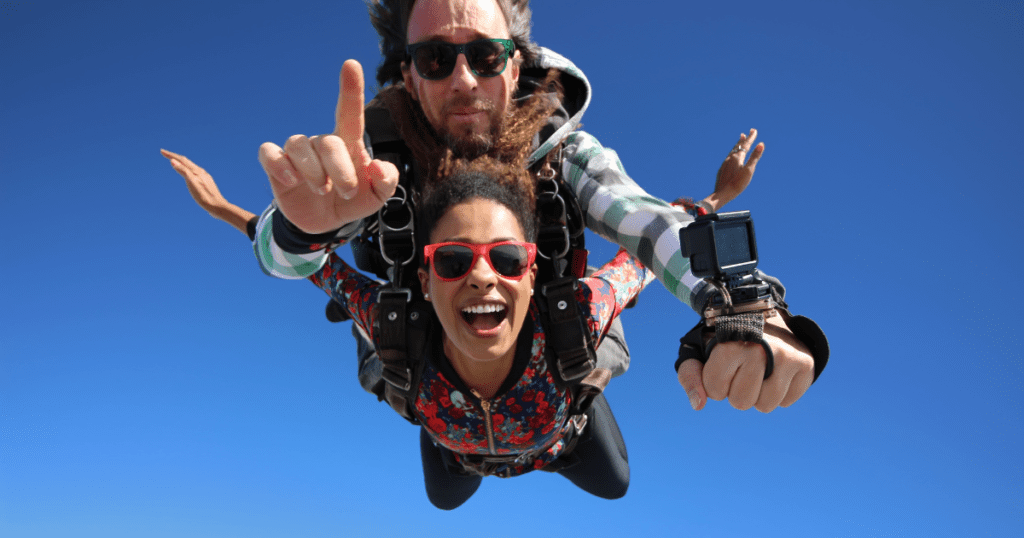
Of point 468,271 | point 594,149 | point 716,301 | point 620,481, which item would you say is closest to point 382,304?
point 468,271

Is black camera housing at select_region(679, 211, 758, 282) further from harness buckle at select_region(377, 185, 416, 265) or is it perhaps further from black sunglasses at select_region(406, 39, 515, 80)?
black sunglasses at select_region(406, 39, 515, 80)

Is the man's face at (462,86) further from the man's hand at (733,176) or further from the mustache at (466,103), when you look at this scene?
the man's hand at (733,176)

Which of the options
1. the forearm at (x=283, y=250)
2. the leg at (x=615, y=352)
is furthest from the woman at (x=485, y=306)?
the leg at (x=615, y=352)

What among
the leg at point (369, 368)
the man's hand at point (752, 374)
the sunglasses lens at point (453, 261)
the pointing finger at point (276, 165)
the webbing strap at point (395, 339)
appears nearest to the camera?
the man's hand at point (752, 374)

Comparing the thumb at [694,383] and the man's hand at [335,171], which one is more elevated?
the man's hand at [335,171]

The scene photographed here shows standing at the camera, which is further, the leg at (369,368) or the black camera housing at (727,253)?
the leg at (369,368)

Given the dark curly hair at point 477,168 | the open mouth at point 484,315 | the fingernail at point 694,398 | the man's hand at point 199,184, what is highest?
the man's hand at point 199,184

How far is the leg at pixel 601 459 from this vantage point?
404cm

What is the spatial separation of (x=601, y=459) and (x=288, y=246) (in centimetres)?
264

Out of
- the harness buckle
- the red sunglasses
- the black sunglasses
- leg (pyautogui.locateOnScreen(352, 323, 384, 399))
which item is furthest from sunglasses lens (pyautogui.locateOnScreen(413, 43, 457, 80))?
leg (pyautogui.locateOnScreen(352, 323, 384, 399))

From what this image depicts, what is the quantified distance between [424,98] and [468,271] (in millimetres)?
899

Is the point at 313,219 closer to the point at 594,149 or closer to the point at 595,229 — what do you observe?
the point at 595,229

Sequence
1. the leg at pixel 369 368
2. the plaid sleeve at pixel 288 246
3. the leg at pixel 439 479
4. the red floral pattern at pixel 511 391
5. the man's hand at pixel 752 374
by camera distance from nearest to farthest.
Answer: the man's hand at pixel 752 374
the plaid sleeve at pixel 288 246
the red floral pattern at pixel 511 391
the leg at pixel 369 368
the leg at pixel 439 479

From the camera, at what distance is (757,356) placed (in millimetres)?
1715
